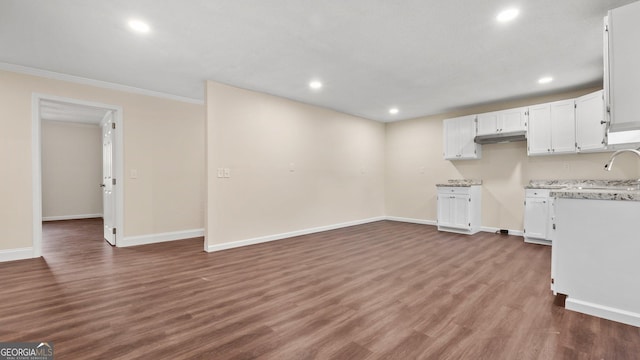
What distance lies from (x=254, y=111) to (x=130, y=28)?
215 centimetres

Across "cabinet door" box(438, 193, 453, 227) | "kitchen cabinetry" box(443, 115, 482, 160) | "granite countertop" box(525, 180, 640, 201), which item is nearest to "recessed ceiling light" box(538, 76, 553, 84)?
"kitchen cabinetry" box(443, 115, 482, 160)

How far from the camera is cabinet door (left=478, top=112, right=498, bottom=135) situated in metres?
5.26

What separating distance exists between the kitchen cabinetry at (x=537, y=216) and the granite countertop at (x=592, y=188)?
145mm

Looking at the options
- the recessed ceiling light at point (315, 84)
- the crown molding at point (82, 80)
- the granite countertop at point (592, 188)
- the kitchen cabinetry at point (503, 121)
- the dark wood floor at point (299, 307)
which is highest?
the recessed ceiling light at point (315, 84)

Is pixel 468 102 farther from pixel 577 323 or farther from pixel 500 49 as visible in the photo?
pixel 577 323

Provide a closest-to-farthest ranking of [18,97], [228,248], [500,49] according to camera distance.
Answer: [500,49] → [18,97] → [228,248]

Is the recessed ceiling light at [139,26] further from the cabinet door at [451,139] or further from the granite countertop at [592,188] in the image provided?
the cabinet door at [451,139]

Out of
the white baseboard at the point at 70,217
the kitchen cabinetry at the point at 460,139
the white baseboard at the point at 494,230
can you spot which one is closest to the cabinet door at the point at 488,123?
the kitchen cabinetry at the point at 460,139

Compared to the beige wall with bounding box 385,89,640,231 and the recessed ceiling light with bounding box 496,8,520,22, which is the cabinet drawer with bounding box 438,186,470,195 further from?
the recessed ceiling light with bounding box 496,8,520,22

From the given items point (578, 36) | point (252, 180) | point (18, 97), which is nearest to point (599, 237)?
point (578, 36)

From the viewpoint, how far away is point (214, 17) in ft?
8.38

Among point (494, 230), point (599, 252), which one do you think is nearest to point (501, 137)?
point (494, 230)

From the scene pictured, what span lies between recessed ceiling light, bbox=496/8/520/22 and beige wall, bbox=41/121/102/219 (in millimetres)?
9875

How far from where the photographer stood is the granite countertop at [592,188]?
7.02 feet
